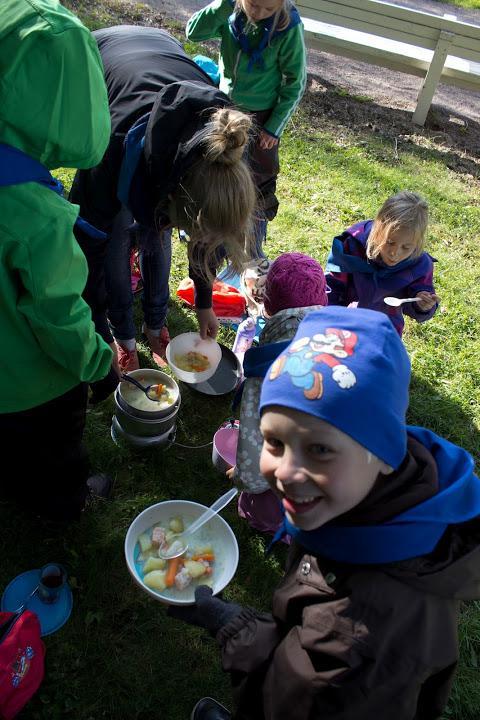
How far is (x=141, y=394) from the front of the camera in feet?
9.62

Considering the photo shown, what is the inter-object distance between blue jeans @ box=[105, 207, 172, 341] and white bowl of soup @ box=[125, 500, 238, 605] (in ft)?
3.68

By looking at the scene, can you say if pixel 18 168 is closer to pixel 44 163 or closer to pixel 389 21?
pixel 44 163

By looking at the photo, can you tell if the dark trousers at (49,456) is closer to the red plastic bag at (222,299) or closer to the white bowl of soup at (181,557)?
the white bowl of soup at (181,557)

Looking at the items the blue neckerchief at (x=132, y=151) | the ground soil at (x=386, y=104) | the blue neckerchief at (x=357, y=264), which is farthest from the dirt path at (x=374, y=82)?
the blue neckerchief at (x=132, y=151)

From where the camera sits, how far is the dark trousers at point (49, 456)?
219 centimetres

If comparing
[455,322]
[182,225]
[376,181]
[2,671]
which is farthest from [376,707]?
[376,181]

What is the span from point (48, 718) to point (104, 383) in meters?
1.28

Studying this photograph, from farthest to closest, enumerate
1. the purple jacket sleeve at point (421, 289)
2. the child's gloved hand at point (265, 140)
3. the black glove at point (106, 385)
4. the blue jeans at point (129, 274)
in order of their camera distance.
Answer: the child's gloved hand at point (265, 140) < the purple jacket sleeve at point (421, 289) < the blue jeans at point (129, 274) < the black glove at point (106, 385)

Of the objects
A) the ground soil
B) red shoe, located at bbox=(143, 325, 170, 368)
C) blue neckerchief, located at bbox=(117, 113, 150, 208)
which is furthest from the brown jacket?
the ground soil

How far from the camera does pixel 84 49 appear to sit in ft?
5.17

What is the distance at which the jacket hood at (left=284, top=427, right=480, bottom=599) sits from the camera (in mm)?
1413

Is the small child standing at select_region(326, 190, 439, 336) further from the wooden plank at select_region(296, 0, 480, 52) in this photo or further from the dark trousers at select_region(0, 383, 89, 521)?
the wooden plank at select_region(296, 0, 480, 52)

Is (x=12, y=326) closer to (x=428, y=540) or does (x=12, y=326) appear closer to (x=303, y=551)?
(x=303, y=551)

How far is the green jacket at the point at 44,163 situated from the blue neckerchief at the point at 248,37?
2441mm
